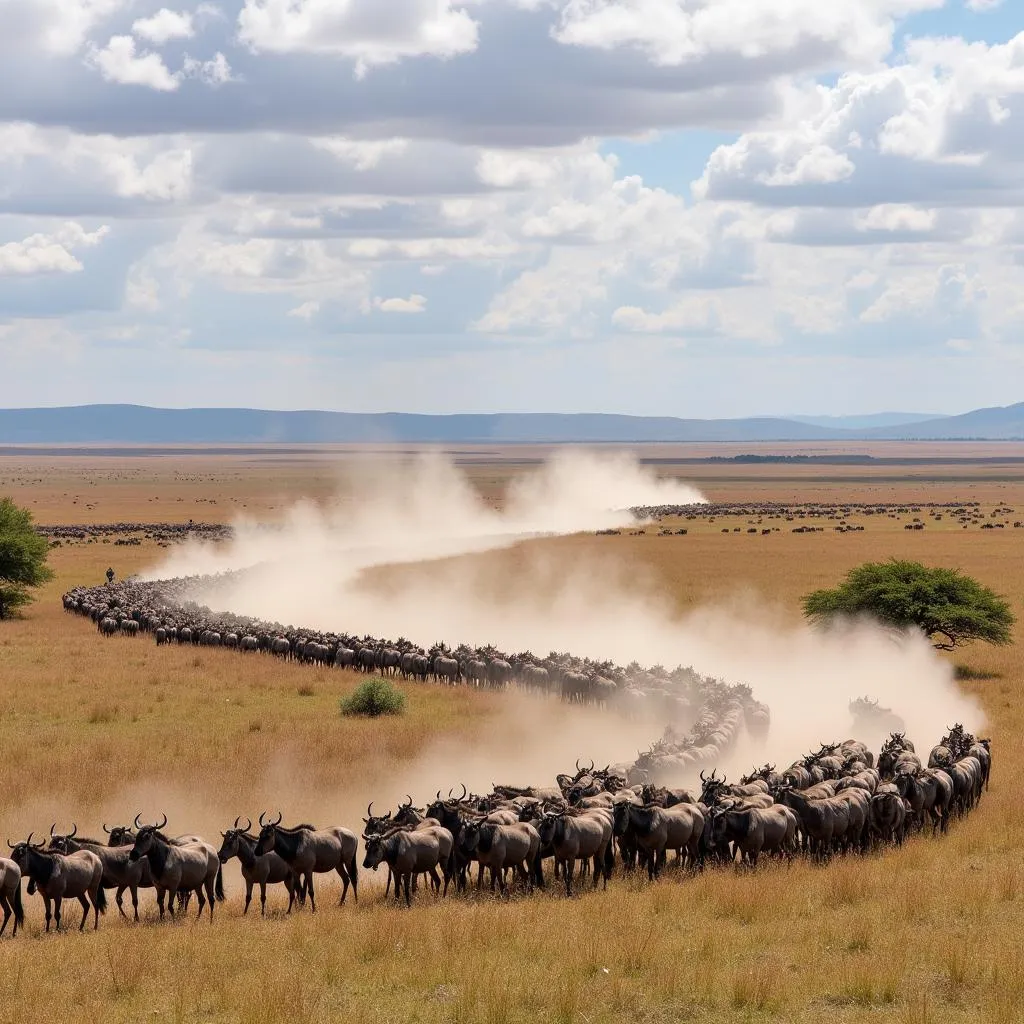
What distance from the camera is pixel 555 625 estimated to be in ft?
162

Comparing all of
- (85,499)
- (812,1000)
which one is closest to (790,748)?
(812,1000)

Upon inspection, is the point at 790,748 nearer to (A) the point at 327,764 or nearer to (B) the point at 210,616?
(A) the point at 327,764

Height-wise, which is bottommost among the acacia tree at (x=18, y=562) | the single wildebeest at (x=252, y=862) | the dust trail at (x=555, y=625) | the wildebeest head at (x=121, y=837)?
the dust trail at (x=555, y=625)

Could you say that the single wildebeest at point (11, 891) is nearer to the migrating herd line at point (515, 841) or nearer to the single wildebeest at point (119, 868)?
the migrating herd line at point (515, 841)

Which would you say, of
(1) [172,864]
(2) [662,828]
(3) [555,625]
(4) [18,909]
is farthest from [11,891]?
(3) [555,625]

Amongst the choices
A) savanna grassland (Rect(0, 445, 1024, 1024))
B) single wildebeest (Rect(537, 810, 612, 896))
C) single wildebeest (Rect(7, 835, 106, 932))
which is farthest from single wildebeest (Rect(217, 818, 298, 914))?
single wildebeest (Rect(537, 810, 612, 896))

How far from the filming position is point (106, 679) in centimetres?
3488

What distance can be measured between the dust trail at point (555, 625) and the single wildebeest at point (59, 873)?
25.6ft

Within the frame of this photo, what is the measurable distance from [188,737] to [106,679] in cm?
867

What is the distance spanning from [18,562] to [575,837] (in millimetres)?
42188

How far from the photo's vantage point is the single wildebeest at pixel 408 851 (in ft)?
54.5

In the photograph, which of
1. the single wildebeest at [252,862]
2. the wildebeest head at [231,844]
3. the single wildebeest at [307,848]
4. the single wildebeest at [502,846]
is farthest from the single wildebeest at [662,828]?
the wildebeest head at [231,844]

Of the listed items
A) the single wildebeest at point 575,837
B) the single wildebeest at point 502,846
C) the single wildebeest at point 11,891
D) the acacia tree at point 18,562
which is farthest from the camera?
the acacia tree at point 18,562

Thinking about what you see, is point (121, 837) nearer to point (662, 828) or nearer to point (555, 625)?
point (662, 828)
